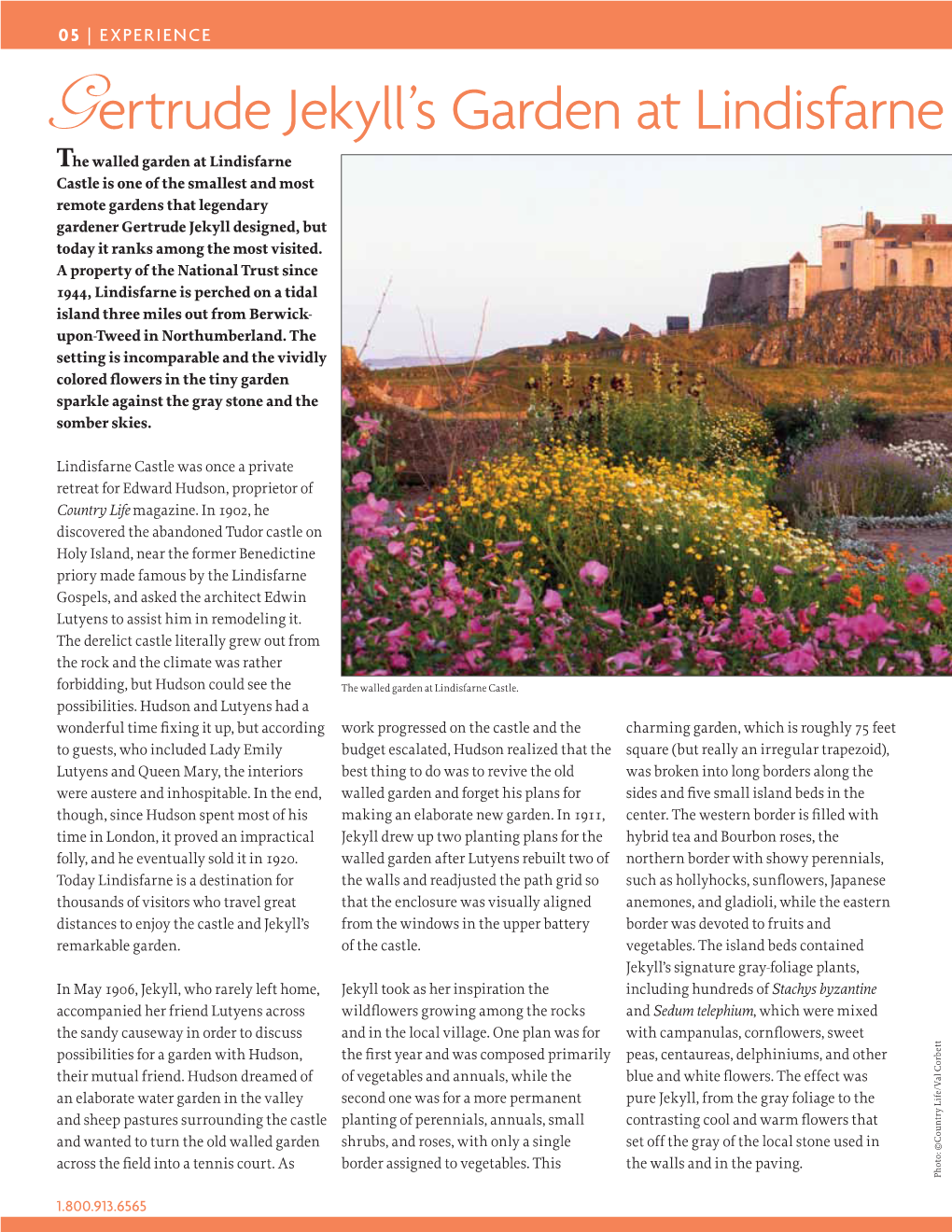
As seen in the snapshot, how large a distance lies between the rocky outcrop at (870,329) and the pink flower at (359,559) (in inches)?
1704

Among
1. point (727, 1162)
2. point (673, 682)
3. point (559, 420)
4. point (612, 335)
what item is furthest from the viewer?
point (612, 335)

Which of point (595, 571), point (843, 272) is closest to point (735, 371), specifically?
point (843, 272)

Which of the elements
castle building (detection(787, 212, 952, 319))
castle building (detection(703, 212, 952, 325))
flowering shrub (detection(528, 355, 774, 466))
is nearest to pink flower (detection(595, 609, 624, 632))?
flowering shrub (detection(528, 355, 774, 466))

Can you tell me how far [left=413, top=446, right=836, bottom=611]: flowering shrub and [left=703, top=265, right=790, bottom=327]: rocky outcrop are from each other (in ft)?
157

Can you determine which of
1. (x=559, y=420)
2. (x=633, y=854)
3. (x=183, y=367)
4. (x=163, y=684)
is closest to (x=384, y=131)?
(x=183, y=367)

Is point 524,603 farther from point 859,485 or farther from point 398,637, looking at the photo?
point 859,485

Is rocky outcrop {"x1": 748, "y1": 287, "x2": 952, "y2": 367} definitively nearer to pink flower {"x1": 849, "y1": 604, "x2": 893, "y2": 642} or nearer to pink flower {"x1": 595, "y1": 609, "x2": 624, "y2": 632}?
pink flower {"x1": 849, "y1": 604, "x2": 893, "y2": 642}

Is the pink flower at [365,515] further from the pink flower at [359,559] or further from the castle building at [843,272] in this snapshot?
the castle building at [843,272]

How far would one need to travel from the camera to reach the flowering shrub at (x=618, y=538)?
5.88 meters

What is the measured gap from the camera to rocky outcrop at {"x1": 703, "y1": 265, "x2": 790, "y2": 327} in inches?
2104

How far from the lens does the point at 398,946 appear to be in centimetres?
389

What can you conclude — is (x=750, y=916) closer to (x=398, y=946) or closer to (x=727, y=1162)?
(x=727, y=1162)

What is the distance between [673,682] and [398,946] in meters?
1.29

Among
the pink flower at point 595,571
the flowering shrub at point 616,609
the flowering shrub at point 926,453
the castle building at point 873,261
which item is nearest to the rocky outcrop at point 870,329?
the castle building at point 873,261
